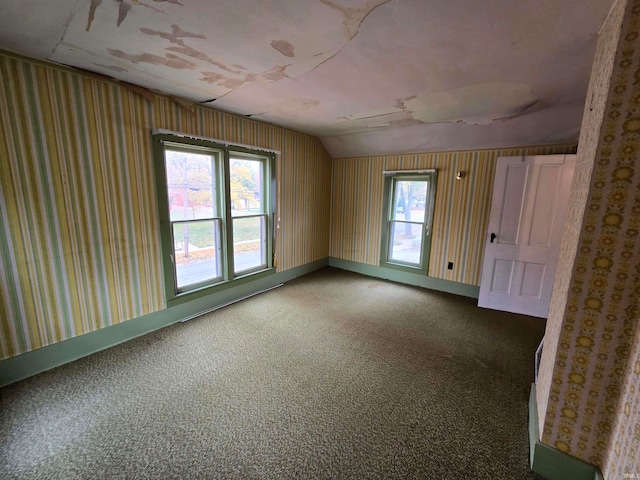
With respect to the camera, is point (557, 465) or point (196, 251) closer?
point (557, 465)

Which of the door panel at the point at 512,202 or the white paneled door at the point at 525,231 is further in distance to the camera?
the door panel at the point at 512,202

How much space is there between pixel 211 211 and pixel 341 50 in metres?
2.26

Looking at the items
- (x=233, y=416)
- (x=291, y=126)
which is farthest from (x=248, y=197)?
(x=233, y=416)

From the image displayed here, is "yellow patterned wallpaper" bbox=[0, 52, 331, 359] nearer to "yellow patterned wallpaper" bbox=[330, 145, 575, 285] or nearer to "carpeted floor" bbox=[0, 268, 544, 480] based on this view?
"carpeted floor" bbox=[0, 268, 544, 480]

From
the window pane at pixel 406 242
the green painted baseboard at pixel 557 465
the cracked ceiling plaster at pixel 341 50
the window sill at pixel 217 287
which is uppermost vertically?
the cracked ceiling plaster at pixel 341 50

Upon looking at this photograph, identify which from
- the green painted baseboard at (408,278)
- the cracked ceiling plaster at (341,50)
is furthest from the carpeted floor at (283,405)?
the cracked ceiling plaster at (341,50)

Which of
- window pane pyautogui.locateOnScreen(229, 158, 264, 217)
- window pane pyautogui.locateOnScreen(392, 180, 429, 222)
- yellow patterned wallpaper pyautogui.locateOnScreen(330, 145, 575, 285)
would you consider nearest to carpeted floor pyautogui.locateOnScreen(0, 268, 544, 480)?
yellow patterned wallpaper pyautogui.locateOnScreen(330, 145, 575, 285)

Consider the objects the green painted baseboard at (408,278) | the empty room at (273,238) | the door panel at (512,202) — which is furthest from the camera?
the green painted baseboard at (408,278)

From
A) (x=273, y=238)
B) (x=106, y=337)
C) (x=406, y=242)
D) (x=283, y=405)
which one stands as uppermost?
(x=273, y=238)

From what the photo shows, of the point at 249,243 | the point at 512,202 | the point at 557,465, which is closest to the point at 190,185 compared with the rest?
A: the point at 249,243

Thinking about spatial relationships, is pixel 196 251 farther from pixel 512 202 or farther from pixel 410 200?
pixel 512 202

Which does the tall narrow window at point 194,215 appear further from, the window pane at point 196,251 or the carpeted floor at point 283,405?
the carpeted floor at point 283,405

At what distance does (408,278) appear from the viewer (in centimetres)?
437

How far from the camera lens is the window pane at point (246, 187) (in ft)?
11.2
